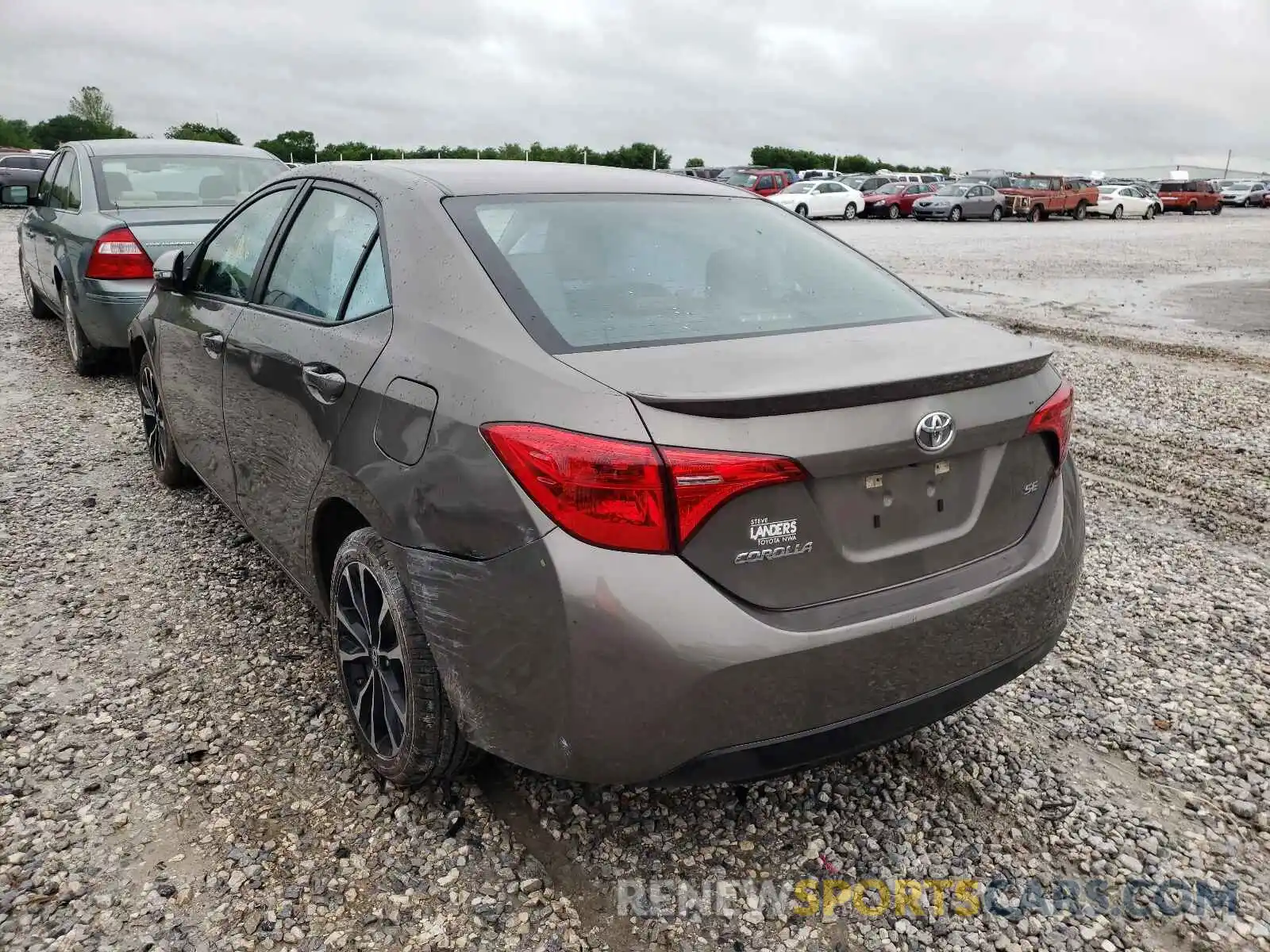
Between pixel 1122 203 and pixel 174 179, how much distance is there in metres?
44.0

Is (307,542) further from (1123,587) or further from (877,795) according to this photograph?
(1123,587)

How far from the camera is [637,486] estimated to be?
6.15 feet

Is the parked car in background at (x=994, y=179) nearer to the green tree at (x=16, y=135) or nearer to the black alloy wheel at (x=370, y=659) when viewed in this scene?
the black alloy wheel at (x=370, y=659)

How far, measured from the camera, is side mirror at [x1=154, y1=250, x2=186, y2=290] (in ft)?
13.1

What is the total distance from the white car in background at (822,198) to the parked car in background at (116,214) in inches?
1066

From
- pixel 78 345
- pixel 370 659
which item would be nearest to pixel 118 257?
pixel 78 345

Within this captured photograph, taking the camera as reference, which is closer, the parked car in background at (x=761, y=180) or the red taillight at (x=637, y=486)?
the red taillight at (x=637, y=486)

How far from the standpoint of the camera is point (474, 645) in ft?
6.93

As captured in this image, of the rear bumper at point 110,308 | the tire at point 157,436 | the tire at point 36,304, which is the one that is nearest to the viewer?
the tire at point 157,436

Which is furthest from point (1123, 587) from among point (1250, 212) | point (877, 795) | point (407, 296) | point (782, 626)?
point (1250, 212)

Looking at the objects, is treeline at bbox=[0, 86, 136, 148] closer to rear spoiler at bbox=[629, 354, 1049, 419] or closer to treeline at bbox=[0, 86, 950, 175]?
treeline at bbox=[0, 86, 950, 175]

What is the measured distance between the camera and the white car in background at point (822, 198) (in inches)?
1320

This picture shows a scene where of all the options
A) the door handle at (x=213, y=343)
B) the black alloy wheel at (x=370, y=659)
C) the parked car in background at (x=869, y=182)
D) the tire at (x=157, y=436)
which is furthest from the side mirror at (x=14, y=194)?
the parked car in background at (x=869, y=182)

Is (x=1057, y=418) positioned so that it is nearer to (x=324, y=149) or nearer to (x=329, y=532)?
(x=329, y=532)
